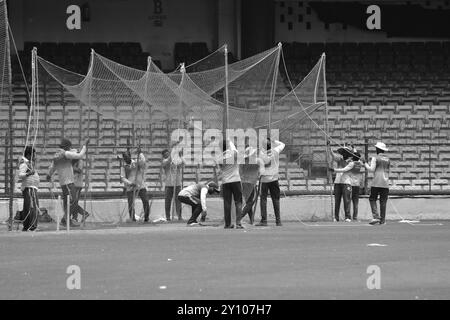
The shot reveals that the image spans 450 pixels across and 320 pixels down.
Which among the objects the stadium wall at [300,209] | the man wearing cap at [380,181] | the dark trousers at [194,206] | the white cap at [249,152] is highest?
the white cap at [249,152]

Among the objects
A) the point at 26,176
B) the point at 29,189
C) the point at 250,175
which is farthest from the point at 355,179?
the point at 26,176

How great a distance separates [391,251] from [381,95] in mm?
20304

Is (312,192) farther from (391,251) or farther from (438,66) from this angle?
(438,66)

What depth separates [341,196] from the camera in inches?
1033

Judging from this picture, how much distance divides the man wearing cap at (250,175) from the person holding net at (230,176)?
4.02ft

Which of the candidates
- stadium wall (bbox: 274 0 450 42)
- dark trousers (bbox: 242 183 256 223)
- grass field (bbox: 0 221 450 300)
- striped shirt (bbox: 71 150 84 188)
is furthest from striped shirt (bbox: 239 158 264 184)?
stadium wall (bbox: 274 0 450 42)

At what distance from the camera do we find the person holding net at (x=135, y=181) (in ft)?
82.0

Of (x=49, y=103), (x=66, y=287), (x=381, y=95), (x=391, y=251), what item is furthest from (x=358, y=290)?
(x=381, y=95)

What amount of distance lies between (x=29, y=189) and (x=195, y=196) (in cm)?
379

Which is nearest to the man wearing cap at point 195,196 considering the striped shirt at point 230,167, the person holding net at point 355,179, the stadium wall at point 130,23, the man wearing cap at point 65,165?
the striped shirt at point 230,167

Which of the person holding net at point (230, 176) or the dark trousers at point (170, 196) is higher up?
the person holding net at point (230, 176)

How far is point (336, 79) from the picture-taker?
37.3 m

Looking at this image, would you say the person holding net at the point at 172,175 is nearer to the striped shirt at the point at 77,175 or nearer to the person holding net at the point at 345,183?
the striped shirt at the point at 77,175

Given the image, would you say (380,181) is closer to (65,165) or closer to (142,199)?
(142,199)
